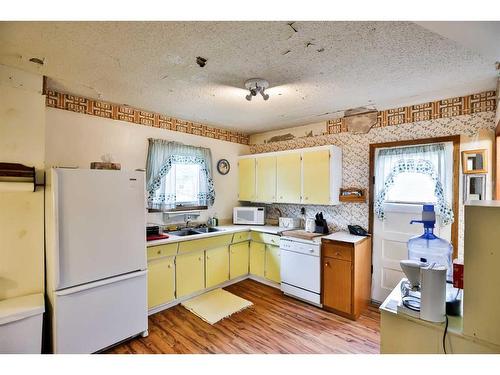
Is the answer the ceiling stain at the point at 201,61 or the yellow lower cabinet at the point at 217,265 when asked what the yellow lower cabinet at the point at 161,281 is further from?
the ceiling stain at the point at 201,61

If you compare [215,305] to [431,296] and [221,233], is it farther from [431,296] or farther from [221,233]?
[431,296]

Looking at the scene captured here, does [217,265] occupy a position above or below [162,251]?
below

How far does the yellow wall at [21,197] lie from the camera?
6.22 ft

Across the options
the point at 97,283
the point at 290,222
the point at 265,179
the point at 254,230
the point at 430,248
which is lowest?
the point at 97,283

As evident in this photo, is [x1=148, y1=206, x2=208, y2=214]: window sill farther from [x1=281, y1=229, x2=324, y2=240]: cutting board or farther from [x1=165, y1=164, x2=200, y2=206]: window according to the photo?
[x1=281, y1=229, x2=324, y2=240]: cutting board

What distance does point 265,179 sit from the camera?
151 inches

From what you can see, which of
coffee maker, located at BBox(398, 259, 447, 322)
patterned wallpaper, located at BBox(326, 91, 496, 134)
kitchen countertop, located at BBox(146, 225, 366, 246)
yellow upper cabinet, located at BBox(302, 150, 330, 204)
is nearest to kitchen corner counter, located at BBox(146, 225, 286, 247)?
kitchen countertop, located at BBox(146, 225, 366, 246)

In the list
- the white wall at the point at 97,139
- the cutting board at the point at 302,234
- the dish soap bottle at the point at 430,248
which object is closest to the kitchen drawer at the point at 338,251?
the cutting board at the point at 302,234

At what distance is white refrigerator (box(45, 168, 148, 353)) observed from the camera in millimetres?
1869

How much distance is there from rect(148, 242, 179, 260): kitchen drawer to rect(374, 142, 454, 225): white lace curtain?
252 cm

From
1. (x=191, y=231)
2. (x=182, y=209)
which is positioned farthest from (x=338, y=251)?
(x=182, y=209)

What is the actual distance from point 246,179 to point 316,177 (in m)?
1.30

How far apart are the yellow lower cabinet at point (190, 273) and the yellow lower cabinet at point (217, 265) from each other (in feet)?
0.26
